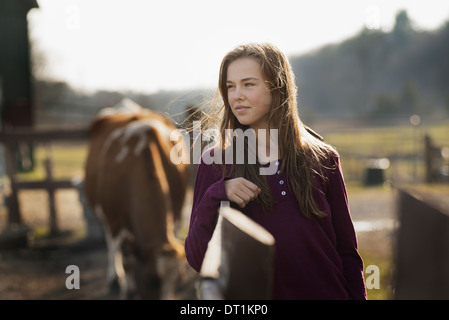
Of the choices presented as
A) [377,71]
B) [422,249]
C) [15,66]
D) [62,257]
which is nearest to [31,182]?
[62,257]

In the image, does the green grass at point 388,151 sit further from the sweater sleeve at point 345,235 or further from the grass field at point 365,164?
the sweater sleeve at point 345,235

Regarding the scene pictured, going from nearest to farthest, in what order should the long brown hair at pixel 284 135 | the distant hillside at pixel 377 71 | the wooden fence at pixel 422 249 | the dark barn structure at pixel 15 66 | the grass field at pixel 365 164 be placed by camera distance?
the long brown hair at pixel 284 135
the wooden fence at pixel 422 249
the grass field at pixel 365 164
the dark barn structure at pixel 15 66
the distant hillside at pixel 377 71

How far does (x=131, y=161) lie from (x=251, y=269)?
317 cm

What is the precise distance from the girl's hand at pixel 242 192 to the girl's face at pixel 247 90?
0.26 m

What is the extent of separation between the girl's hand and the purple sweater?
32mm

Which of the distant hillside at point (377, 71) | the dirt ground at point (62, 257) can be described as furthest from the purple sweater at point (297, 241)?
the distant hillside at point (377, 71)

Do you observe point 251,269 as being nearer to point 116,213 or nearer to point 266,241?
point 266,241

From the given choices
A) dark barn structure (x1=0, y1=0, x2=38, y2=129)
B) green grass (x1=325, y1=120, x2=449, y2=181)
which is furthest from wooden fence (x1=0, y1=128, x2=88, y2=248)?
green grass (x1=325, y1=120, x2=449, y2=181)

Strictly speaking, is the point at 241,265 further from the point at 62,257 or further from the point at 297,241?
the point at 62,257

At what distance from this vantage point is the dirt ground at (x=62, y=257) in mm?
4250

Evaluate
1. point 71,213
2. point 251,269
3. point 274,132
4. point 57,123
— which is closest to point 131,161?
point 274,132

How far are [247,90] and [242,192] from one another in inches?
14.0

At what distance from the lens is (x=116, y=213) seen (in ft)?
12.9

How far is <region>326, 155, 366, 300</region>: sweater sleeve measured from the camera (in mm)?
1400
